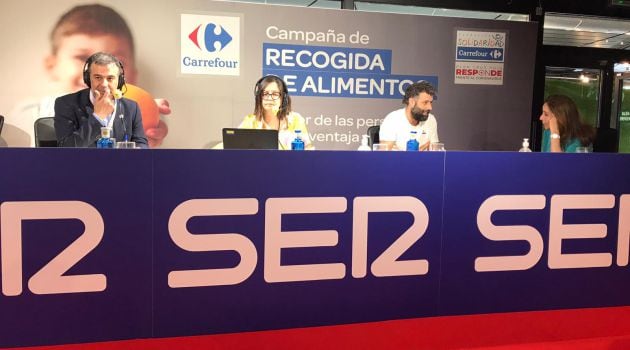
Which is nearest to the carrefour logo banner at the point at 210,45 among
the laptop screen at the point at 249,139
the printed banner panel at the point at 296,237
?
the laptop screen at the point at 249,139

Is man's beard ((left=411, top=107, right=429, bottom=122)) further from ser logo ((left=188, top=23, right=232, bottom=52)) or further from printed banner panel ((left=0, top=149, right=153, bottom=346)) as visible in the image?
printed banner panel ((left=0, top=149, right=153, bottom=346))

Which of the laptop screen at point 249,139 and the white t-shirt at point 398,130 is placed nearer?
the laptop screen at point 249,139

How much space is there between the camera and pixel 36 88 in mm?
5172

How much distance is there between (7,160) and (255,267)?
1.04m

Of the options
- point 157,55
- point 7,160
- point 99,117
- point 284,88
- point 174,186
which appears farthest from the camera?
point 157,55

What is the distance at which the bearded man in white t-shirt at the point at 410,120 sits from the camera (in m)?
5.04

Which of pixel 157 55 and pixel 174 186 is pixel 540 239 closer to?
pixel 174 186

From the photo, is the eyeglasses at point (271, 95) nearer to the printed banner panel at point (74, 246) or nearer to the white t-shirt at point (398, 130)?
the white t-shirt at point (398, 130)

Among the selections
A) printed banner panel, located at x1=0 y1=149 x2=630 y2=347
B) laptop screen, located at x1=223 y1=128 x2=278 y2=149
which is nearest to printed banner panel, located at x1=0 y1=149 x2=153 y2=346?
printed banner panel, located at x1=0 y1=149 x2=630 y2=347

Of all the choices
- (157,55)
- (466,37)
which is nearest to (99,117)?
(157,55)

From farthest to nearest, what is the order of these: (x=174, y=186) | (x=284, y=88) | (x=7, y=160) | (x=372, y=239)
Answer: (x=284, y=88), (x=372, y=239), (x=174, y=186), (x=7, y=160)

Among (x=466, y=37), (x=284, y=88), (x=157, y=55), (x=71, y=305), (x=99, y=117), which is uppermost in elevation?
(x=466, y=37)

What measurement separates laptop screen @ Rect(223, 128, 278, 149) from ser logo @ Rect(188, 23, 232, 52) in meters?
2.31

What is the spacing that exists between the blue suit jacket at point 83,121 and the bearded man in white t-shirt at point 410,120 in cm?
236
